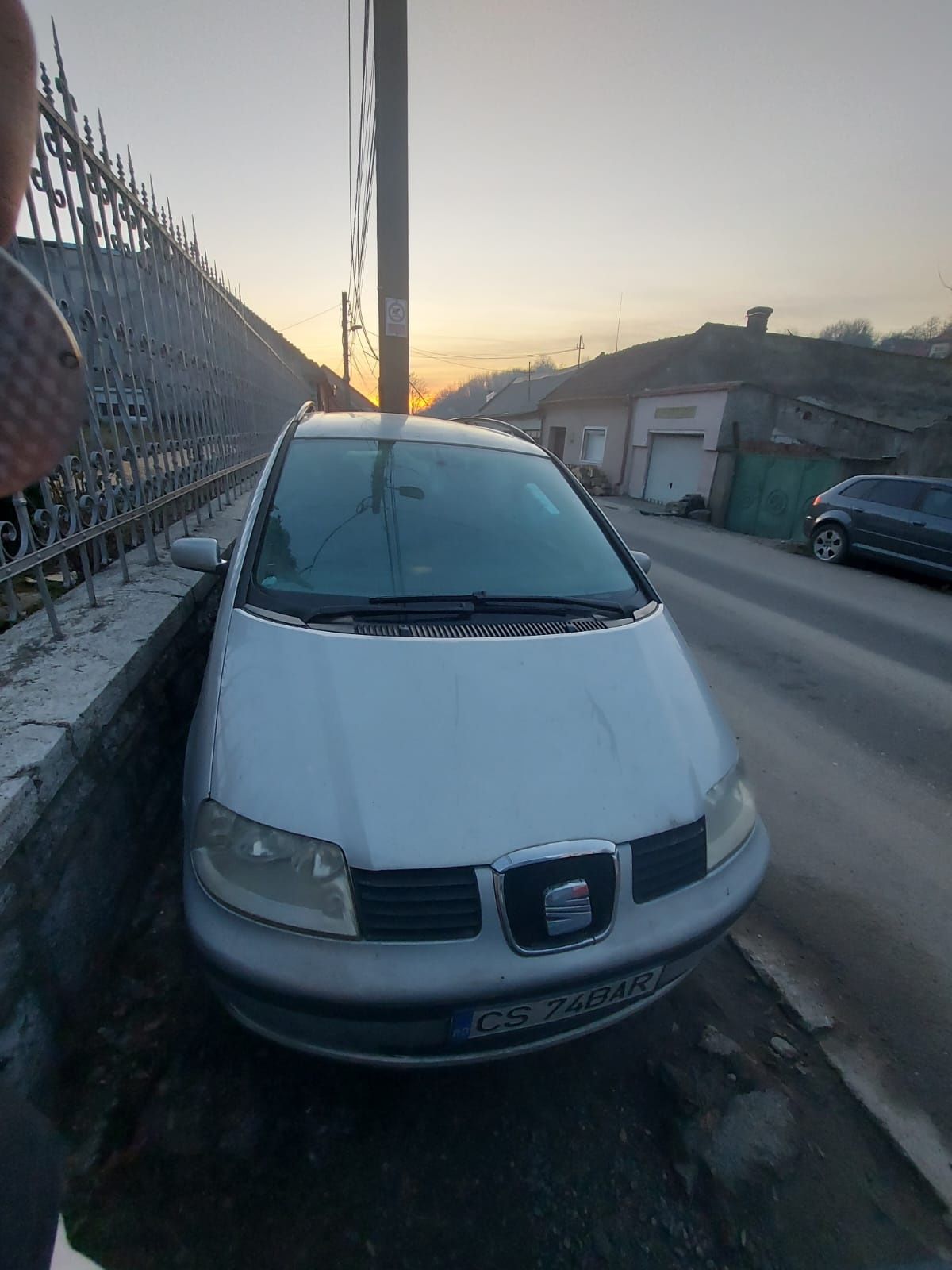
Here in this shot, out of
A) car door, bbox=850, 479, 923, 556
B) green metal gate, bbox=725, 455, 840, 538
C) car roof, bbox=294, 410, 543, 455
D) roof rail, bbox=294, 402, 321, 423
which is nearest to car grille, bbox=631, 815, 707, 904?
car roof, bbox=294, 410, 543, 455

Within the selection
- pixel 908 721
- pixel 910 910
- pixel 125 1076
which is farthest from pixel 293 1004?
pixel 908 721

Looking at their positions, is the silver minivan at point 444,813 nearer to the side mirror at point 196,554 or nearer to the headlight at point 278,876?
the headlight at point 278,876

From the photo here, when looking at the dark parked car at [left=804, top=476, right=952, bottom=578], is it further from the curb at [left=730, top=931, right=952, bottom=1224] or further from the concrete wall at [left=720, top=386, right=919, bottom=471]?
the curb at [left=730, top=931, right=952, bottom=1224]

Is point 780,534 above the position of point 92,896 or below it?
below

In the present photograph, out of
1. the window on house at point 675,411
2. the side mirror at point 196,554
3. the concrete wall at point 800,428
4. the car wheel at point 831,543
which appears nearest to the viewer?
the side mirror at point 196,554

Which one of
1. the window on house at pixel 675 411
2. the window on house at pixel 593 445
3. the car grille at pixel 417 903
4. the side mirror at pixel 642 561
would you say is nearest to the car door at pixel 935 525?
the side mirror at pixel 642 561

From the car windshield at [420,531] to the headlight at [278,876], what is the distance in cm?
78

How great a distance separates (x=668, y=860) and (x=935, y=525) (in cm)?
959

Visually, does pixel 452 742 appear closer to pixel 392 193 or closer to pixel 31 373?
pixel 31 373

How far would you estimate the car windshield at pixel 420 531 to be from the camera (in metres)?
2.12

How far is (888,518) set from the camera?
9.06 m

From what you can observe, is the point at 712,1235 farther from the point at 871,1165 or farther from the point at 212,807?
the point at 212,807

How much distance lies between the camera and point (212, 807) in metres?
1.47

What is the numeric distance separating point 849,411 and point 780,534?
9560 millimetres
